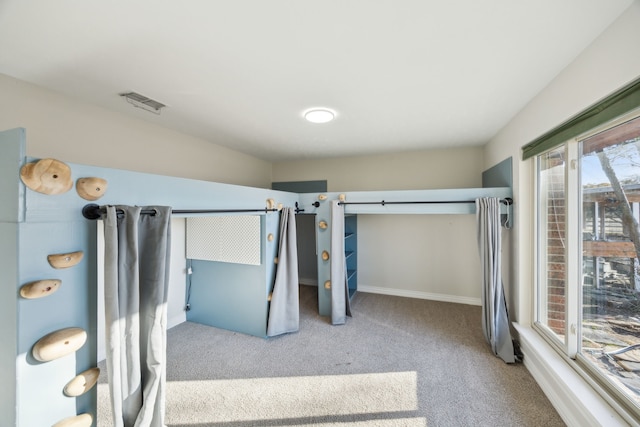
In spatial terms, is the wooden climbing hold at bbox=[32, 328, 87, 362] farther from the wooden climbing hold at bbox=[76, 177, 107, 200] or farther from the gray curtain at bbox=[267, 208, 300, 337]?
the gray curtain at bbox=[267, 208, 300, 337]

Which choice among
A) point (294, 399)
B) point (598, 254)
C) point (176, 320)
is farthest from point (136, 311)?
point (598, 254)

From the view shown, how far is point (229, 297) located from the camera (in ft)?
9.06

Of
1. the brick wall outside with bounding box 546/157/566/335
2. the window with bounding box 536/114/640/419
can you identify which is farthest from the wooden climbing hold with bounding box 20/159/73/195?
the brick wall outside with bounding box 546/157/566/335

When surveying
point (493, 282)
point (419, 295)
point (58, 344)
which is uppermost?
point (58, 344)

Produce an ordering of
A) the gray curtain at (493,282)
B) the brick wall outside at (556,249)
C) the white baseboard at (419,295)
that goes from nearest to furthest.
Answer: the brick wall outside at (556,249) → the gray curtain at (493,282) → the white baseboard at (419,295)

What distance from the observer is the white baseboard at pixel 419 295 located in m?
3.49

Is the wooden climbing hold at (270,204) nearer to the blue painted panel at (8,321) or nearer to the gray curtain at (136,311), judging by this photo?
the gray curtain at (136,311)

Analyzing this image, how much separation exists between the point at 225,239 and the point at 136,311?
153 cm

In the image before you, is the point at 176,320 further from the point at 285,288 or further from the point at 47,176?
the point at 47,176

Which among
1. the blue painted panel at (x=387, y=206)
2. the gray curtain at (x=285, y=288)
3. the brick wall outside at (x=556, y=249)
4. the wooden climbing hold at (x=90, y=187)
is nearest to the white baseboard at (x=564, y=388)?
the brick wall outside at (x=556, y=249)

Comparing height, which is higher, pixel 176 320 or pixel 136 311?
pixel 136 311

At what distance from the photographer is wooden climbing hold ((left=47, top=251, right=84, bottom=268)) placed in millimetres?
1010

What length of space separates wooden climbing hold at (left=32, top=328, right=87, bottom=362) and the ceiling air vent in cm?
165

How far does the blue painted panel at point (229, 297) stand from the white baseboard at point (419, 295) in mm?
1999
